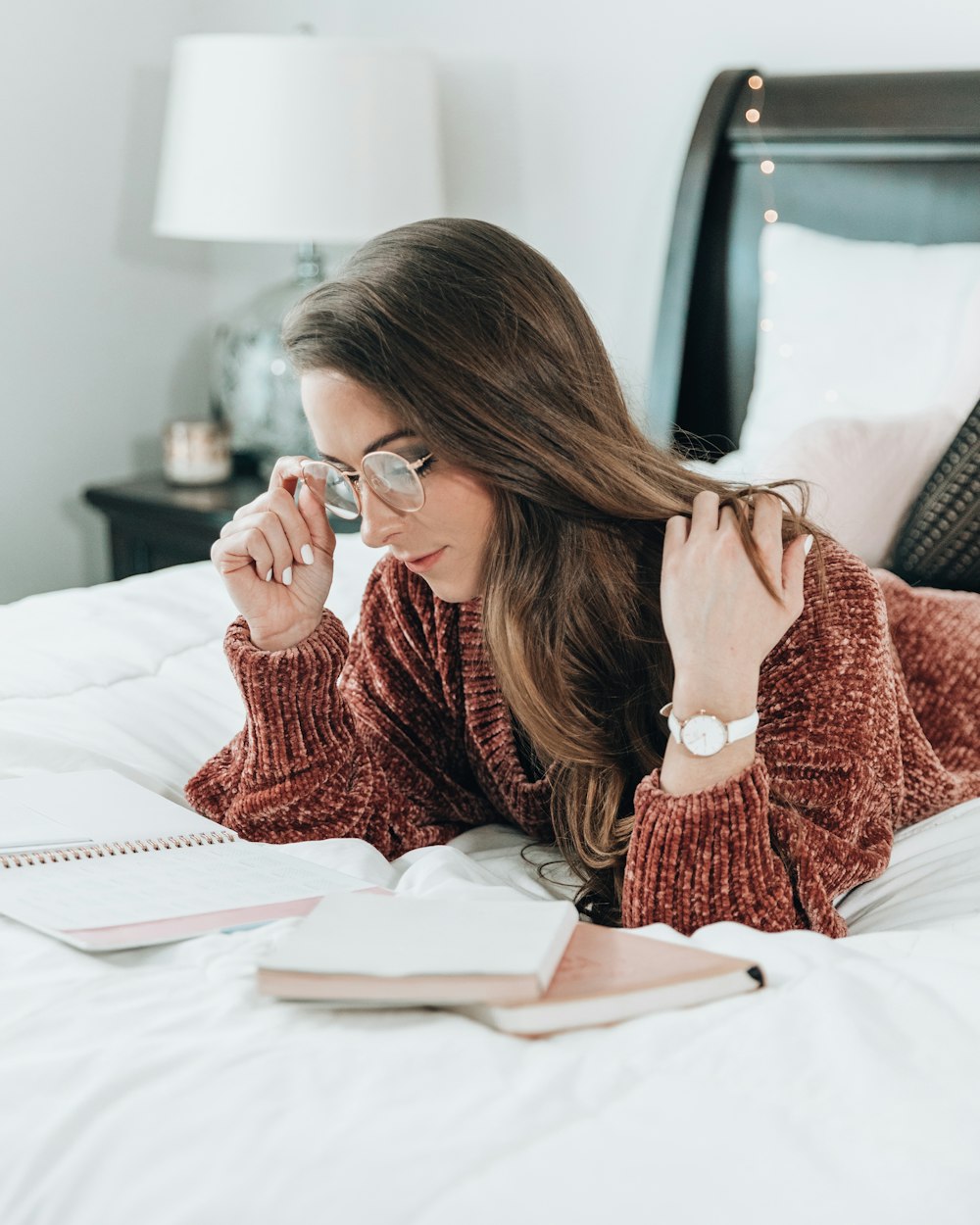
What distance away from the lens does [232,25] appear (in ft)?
9.64

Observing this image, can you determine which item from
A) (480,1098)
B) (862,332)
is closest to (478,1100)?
(480,1098)

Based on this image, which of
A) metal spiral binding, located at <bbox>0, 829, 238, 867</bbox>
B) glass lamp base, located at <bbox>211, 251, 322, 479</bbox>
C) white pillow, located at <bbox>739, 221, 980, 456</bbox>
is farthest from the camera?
glass lamp base, located at <bbox>211, 251, 322, 479</bbox>

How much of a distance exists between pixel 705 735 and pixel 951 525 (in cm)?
68

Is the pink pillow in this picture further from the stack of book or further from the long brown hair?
the stack of book

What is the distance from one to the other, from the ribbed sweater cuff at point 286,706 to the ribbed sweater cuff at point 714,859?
379mm

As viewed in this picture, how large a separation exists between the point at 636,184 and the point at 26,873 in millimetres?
1851

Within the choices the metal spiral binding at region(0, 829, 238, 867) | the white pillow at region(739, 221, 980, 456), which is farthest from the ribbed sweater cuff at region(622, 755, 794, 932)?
the white pillow at region(739, 221, 980, 456)

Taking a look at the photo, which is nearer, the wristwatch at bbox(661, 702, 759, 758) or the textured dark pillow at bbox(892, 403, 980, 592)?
the wristwatch at bbox(661, 702, 759, 758)

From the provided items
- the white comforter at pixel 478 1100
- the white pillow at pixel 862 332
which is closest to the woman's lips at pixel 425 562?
the white comforter at pixel 478 1100

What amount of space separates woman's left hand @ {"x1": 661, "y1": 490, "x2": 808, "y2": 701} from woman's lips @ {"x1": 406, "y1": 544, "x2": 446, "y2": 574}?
0.19 meters

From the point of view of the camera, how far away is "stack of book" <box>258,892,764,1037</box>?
2.23ft

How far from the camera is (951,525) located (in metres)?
1.50

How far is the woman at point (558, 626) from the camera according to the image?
96cm

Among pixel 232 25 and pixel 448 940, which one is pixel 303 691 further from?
pixel 232 25
